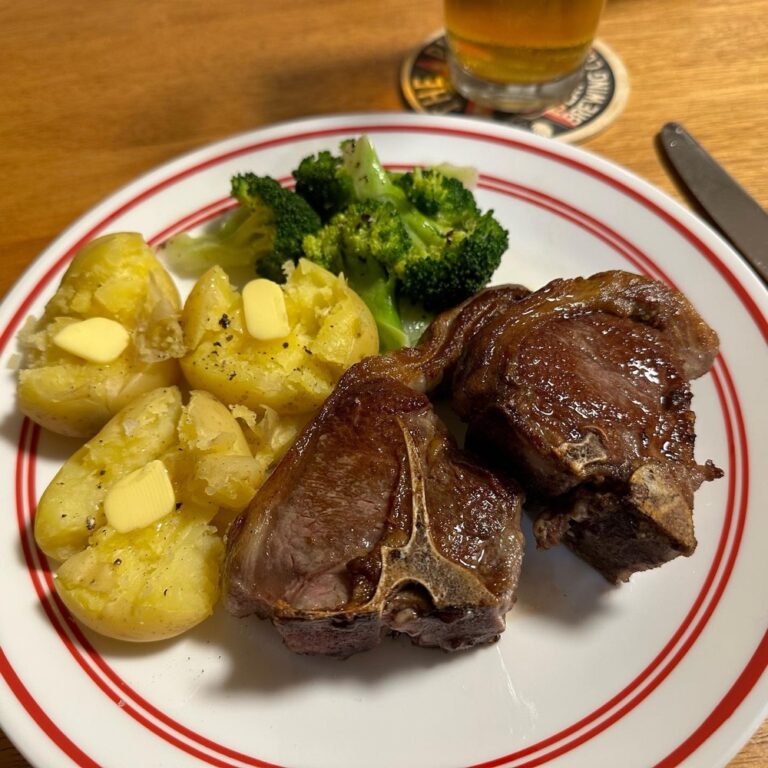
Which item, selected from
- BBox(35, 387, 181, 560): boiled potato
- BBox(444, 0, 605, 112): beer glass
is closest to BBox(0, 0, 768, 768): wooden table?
BBox(444, 0, 605, 112): beer glass

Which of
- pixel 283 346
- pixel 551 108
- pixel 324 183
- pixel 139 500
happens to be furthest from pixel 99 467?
pixel 551 108

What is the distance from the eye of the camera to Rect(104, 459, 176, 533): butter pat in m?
2.08

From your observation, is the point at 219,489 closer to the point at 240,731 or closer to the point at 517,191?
the point at 240,731

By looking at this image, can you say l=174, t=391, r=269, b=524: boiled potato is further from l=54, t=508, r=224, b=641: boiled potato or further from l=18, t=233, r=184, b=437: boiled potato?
l=18, t=233, r=184, b=437: boiled potato

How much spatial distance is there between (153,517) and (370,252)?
1.33 metres

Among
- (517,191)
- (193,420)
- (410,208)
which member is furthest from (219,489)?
(517,191)

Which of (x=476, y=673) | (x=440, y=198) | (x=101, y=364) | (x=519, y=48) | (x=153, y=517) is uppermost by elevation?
(x=519, y=48)

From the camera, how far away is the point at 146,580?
6.68ft

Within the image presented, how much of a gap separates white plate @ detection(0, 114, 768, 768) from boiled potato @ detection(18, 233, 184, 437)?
191 mm

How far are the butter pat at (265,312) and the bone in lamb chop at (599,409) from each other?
2.15 feet

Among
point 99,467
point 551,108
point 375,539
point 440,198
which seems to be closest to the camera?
point 375,539

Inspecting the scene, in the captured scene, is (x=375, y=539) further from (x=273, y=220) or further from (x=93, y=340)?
(x=273, y=220)

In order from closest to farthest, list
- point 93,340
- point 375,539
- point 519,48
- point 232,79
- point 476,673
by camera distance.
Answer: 1. point 375,539
2. point 476,673
3. point 93,340
4. point 519,48
5. point 232,79

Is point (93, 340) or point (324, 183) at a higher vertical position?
point (324, 183)
